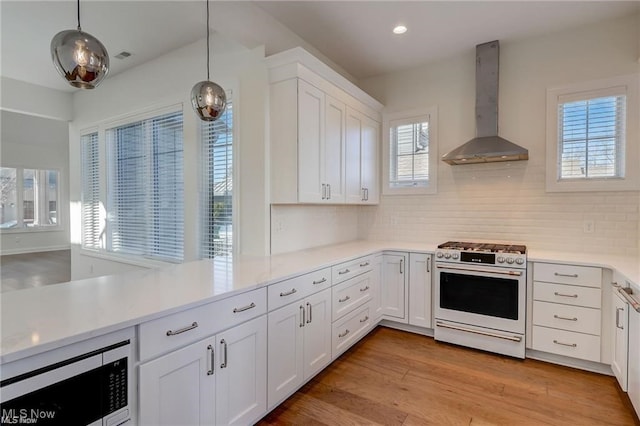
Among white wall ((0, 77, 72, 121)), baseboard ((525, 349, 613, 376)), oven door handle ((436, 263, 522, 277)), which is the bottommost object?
baseboard ((525, 349, 613, 376))

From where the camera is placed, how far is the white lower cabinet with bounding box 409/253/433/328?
338 centimetres

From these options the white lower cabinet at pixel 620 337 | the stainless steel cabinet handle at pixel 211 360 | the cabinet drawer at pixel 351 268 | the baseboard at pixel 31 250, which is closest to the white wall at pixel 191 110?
the cabinet drawer at pixel 351 268

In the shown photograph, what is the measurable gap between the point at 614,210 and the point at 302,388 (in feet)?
10.5

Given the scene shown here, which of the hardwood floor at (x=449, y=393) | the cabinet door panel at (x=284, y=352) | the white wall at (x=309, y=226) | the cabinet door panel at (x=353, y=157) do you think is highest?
the cabinet door panel at (x=353, y=157)

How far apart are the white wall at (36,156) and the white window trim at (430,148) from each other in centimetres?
815

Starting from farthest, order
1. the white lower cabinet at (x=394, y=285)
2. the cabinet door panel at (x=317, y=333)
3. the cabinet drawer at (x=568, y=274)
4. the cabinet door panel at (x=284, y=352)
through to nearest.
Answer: the white lower cabinet at (x=394, y=285), the cabinet drawer at (x=568, y=274), the cabinet door panel at (x=317, y=333), the cabinet door panel at (x=284, y=352)

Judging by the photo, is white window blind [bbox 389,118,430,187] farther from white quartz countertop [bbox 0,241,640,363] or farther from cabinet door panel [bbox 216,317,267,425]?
cabinet door panel [bbox 216,317,267,425]

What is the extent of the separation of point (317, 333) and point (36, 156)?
1087 cm

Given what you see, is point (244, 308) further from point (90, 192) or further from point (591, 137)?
point (90, 192)

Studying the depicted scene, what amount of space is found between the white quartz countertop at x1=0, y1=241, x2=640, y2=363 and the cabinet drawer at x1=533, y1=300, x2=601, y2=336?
0.40 m

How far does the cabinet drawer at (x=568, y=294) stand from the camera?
262cm

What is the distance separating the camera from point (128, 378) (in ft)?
4.41

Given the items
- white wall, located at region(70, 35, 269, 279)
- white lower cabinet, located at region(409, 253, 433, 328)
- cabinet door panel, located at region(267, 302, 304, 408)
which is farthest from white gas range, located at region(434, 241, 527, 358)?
white wall, located at region(70, 35, 269, 279)

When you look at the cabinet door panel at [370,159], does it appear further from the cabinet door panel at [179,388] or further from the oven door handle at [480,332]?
A: the cabinet door panel at [179,388]
